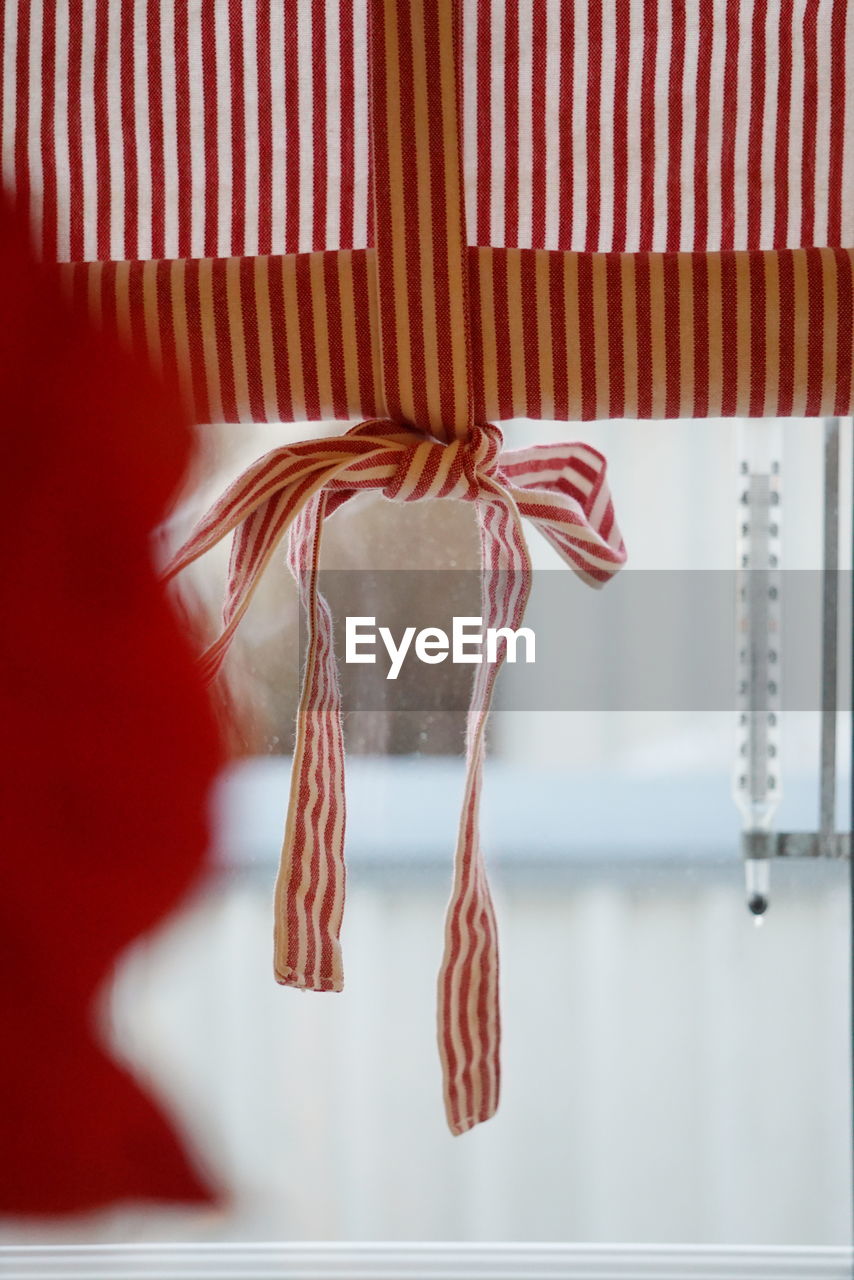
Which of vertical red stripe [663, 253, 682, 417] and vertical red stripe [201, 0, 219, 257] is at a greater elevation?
vertical red stripe [201, 0, 219, 257]

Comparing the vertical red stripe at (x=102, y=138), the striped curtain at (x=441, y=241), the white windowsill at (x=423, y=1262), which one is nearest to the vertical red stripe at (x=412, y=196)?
the striped curtain at (x=441, y=241)

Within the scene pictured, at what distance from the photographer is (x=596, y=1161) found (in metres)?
0.98

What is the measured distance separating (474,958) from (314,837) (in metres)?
0.13

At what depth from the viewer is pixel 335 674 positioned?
77cm

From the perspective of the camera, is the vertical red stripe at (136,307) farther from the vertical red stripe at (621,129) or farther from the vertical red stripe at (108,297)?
the vertical red stripe at (621,129)

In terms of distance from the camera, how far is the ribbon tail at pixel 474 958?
715 millimetres

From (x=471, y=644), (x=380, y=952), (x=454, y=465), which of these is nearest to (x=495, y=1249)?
(x=380, y=952)

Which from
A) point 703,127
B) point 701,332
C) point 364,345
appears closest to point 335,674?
point 364,345

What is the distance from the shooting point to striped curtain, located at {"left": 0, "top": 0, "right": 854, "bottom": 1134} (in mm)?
713

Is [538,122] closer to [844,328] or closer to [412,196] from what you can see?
[412,196]

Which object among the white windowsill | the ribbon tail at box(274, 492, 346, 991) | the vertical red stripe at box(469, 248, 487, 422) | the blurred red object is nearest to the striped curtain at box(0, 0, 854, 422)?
the vertical red stripe at box(469, 248, 487, 422)

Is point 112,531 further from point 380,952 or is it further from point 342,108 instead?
point 380,952

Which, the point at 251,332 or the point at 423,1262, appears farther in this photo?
the point at 423,1262

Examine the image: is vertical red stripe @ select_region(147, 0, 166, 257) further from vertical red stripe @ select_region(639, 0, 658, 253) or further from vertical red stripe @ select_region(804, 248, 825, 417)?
vertical red stripe @ select_region(804, 248, 825, 417)
